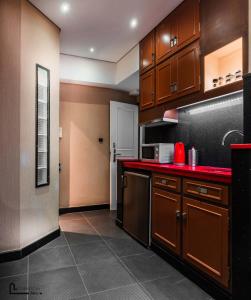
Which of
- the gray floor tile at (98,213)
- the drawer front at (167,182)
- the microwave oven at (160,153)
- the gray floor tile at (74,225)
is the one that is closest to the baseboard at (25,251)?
the gray floor tile at (74,225)

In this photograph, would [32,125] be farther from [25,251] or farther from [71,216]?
[71,216]

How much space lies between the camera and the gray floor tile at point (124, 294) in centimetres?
174

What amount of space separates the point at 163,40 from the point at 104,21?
2.60ft

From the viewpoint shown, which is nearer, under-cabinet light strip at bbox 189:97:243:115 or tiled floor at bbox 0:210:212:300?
tiled floor at bbox 0:210:212:300

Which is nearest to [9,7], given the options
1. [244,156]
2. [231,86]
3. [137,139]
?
[231,86]

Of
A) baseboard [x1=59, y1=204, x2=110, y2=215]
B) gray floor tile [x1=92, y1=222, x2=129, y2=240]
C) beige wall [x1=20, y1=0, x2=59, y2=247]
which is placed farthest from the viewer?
baseboard [x1=59, y1=204, x2=110, y2=215]

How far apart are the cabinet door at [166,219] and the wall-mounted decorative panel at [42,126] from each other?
135cm

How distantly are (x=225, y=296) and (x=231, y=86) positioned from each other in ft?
5.34

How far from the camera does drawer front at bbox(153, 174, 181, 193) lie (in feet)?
7.01

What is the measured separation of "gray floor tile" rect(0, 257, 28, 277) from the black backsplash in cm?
210

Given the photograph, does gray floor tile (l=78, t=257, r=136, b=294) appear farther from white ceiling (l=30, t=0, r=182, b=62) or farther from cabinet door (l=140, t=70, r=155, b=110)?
white ceiling (l=30, t=0, r=182, b=62)

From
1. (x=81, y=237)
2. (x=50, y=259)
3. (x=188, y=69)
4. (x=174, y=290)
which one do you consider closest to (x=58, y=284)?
(x=50, y=259)

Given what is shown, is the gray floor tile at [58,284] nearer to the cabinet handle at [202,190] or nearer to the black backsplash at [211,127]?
the cabinet handle at [202,190]

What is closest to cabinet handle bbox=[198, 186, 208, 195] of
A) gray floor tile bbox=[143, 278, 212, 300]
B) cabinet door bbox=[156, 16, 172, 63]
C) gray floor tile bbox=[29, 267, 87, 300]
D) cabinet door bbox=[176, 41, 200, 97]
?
gray floor tile bbox=[143, 278, 212, 300]
